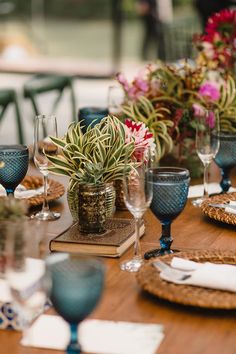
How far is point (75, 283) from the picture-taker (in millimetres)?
1290

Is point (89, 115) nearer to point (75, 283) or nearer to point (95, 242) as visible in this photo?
point (95, 242)

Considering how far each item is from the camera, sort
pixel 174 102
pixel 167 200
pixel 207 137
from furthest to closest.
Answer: pixel 174 102 → pixel 207 137 → pixel 167 200

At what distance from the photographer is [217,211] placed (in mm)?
2242

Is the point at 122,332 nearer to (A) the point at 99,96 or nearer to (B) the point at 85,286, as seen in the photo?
(B) the point at 85,286

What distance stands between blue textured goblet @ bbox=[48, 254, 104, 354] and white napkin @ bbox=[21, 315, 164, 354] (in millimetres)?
162

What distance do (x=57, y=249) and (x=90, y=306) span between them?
2.19ft

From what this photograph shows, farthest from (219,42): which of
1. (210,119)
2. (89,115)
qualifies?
(210,119)

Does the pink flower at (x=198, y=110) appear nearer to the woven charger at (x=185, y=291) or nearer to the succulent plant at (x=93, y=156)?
the succulent plant at (x=93, y=156)

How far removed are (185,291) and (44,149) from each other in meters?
0.72

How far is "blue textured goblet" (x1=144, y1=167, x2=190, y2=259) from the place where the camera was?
74.2 inches

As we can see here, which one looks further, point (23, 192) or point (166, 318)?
point (23, 192)

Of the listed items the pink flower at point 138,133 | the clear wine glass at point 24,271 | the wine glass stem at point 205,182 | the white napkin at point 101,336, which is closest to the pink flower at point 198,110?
the wine glass stem at point 205,182

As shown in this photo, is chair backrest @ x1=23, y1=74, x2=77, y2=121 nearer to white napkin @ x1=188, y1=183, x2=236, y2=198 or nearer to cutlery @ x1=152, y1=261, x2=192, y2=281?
white napkin @ x1=188, y1=183, x2=236, y2=198

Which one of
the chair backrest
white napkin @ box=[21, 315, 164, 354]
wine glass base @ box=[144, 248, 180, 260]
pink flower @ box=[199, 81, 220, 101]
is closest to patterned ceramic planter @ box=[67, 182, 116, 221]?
wine glass base @ box=[144, 248, 180, 260]
